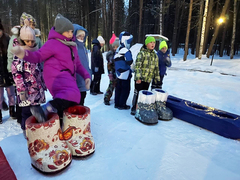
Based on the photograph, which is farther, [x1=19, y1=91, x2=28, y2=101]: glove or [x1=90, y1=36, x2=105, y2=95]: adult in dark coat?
[x1=90, y1=36, x2=105, y2=95]: adult in dark coat

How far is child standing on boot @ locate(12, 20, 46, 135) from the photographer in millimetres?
2072

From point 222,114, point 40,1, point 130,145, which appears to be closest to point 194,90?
point 222,114

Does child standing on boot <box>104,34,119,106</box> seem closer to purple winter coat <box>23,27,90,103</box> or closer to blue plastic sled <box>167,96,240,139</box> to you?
blue plastic sled <box>167,96,240,139</box>

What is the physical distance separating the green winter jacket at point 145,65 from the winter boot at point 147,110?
44 cm

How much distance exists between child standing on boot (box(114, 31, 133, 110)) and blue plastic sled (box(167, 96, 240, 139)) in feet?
3.51

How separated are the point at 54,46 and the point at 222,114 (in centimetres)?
308

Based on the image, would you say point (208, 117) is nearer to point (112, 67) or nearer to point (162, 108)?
point (162, 108)

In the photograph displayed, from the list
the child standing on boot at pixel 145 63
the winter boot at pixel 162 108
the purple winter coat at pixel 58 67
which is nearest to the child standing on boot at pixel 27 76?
the purple winter coat at pixel 58 67

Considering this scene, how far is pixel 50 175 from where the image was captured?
5.58ft

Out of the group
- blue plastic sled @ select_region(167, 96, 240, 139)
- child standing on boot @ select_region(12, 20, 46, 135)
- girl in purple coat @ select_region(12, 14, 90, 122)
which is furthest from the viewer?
blue plastic sled @ select_region(167, 96, 240, 139)

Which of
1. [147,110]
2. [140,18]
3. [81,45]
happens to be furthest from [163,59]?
[140,18]

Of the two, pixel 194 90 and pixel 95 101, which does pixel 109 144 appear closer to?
pixel 95 101

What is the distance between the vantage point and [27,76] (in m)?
2.20

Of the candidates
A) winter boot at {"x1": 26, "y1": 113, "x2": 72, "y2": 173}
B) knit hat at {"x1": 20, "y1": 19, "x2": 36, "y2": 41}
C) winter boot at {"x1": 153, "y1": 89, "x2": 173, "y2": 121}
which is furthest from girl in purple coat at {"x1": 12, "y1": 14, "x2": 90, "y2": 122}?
winter boot at {"x1": 153, "y1": 89, "x2": 173, "y2": 121}
